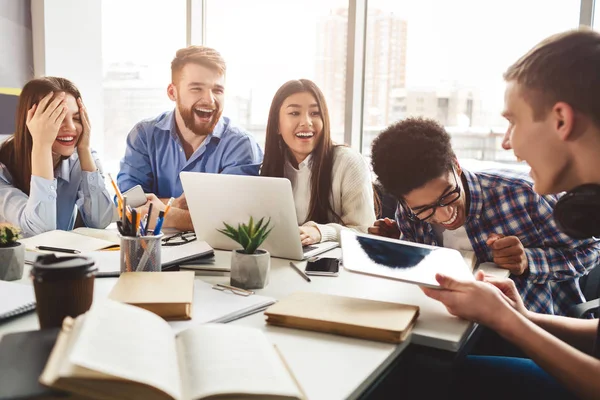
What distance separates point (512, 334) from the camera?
0.97 meters

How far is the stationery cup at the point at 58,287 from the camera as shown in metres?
0.80

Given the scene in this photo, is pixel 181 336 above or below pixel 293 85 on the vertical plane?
below

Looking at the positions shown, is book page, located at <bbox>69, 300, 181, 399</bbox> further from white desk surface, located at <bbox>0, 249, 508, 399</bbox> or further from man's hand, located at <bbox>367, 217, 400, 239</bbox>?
man's hand, located at <bbox>367, 217, 400, 239</bbox>

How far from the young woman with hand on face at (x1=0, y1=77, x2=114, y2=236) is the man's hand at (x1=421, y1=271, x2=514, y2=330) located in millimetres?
1384

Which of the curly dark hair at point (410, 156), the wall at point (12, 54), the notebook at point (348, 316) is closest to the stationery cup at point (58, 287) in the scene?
the notebook at point (348, 316)

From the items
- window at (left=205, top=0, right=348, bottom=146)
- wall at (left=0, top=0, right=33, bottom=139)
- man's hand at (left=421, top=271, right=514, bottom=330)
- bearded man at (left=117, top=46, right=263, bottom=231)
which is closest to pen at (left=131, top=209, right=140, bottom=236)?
man's hand at (left=421, top=271, right=514, bottom=330)

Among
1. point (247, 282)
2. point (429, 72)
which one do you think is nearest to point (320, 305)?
point (247, 282)

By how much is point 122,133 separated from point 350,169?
2.37m

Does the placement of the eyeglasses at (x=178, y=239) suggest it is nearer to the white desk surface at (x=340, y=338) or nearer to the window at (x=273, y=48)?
the white desk surface at (x=340, y=338)

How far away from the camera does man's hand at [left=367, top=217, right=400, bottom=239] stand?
5.76ft

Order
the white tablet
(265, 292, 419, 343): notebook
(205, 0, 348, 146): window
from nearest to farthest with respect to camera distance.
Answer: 1. (265, 292, 419, 343): notebook
2. the white tablet
3. (205, 0, 348, 146): window

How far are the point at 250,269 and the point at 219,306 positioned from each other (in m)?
0.16

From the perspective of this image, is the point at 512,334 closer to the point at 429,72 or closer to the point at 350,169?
the point at 350,169

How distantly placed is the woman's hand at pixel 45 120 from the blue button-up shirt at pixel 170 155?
0.66 m
